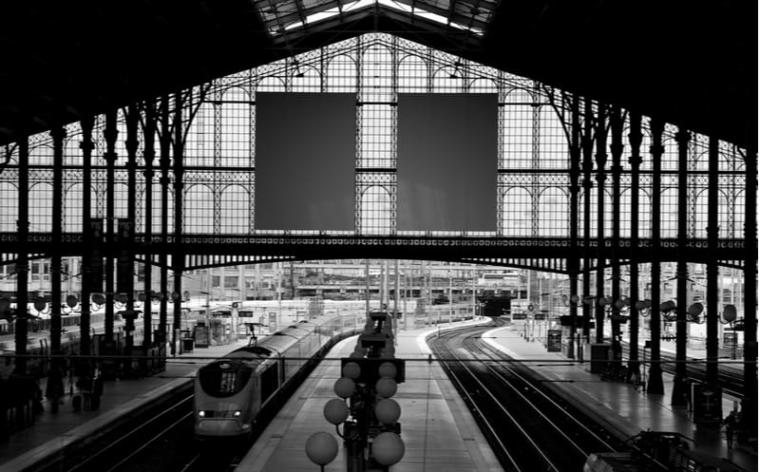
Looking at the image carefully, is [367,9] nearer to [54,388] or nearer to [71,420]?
[54,388]

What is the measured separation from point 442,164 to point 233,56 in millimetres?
12759

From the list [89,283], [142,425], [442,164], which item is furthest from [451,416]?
[442,164]

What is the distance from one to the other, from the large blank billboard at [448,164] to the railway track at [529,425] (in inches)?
339

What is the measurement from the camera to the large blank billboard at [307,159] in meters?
47.5

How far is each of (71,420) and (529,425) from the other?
14669 mm

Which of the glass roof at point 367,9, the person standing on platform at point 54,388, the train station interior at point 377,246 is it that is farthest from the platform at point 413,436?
the glass roof at point 367,9

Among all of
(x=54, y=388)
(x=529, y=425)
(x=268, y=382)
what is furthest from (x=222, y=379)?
(x=529, y=425)

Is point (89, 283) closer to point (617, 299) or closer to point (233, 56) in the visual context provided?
point (233, 56)

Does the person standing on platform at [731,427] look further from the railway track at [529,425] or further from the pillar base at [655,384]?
the pillar base at [655,384]

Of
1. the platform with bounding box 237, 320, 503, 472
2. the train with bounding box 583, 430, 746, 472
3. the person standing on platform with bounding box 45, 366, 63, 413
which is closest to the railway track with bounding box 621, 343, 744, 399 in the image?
the platform with bounding box 237, 320, 503, 472

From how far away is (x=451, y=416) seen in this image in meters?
28.9

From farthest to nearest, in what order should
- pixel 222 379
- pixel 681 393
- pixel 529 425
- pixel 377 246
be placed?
pixel 377 246 < pixel 681 393 < pixel 529 425 < pixel 222 379

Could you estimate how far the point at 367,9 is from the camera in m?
49.3

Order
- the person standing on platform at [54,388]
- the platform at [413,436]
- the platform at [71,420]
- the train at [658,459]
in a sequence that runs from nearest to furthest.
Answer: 1. the train at [658,459]
2. the platform at [413,436]
3. the platform at [71,420]
4. the person standing on platform at [54,388]
